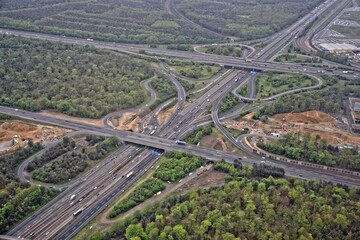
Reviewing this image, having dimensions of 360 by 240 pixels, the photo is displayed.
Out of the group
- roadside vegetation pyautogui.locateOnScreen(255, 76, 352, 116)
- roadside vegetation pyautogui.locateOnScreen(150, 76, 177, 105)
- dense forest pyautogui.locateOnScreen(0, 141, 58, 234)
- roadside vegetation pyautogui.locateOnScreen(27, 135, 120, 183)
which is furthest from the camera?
roadside vegetation pyautogui.locateOnScreen(150, 76, 177, 105)

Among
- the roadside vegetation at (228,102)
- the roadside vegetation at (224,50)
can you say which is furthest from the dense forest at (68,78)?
the roadside vegetation at (224,50)

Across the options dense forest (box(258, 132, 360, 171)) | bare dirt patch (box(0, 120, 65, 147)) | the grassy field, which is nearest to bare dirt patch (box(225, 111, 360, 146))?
dense forest (box(258, 132, 360, 171))

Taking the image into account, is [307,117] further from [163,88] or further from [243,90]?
[163,88]

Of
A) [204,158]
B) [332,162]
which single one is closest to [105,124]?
[204,158]

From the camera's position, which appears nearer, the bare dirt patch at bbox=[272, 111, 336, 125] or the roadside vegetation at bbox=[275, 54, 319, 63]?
the bare dirt patch at bbox=[272, 111, 336, 125]

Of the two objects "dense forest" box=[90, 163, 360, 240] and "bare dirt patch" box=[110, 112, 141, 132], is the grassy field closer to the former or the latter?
"bare dirt patch" box=[110, 112, 141, 132]

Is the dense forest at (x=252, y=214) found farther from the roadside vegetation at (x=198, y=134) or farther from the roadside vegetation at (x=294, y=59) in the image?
the roadside vegetation at (x=294, y=59)

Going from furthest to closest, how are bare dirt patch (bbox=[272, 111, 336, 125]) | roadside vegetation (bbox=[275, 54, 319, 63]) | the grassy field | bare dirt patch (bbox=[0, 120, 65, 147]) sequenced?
roadside vegetation (bbox=[275, 54, 319, 63]), the grassy field, bare dirt patch (bbox=[272, 111, 336, 125]), bare dirt patch (bbox=[0, 120, 65, 147])

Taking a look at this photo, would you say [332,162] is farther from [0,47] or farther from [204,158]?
[0,47]
